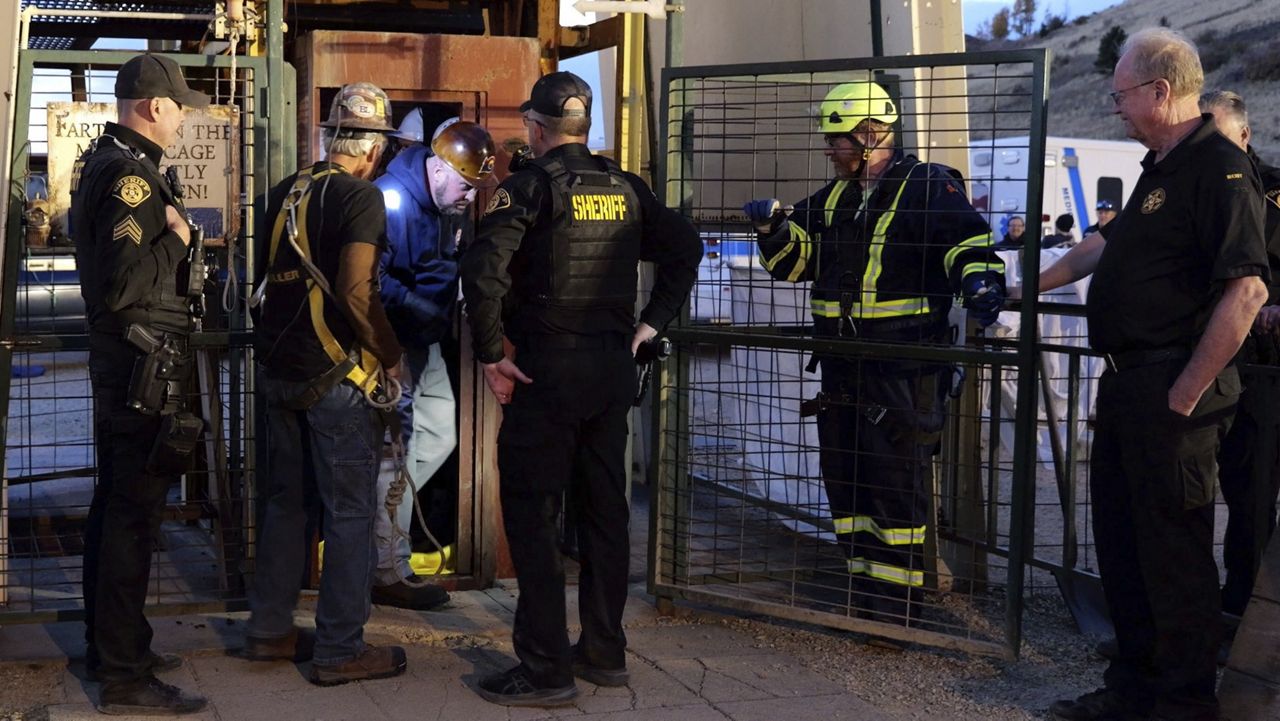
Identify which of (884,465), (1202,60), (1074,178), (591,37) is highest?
(1202,60)

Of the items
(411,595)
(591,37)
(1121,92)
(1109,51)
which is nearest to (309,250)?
(411,595)

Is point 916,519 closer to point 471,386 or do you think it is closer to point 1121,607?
point 1121,607

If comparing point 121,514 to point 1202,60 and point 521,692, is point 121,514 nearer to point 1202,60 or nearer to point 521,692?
point 521,692

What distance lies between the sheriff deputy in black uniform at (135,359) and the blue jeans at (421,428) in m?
1.33

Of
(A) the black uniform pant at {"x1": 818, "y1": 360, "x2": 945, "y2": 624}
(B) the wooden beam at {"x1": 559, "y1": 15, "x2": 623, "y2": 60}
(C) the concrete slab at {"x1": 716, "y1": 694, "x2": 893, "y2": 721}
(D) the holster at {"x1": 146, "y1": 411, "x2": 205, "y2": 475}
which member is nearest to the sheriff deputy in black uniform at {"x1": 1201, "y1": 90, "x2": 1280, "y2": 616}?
(A) the black uniform pant at {"x1": 818, "y1": 360, "x2": 945, "y2": 624}

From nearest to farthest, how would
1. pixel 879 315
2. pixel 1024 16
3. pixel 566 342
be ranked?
pixel 566 342 < pixel 879 315 < pixel 1024 16

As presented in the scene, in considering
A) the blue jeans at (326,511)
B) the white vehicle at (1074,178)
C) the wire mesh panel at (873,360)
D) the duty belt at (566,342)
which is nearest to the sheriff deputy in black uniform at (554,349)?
the duty belt at (566,342)

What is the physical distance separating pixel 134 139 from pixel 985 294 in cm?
308

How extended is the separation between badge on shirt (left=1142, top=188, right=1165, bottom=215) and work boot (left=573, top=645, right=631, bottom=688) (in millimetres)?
2400

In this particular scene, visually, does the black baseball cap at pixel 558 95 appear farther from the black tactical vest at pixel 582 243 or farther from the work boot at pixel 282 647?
the work boot at pixel 282 647

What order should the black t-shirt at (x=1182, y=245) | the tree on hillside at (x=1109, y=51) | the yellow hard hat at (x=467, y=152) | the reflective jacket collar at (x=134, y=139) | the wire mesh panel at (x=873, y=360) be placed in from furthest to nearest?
the tree on hillside at (x=1109, y=51), the yellow hard hat at (x=467, y=152), the wire mesh panel at (x=873, y=360), the reflective jacket collar at (x=134, y=139), the black t-shirt at (x=1182, y=245)

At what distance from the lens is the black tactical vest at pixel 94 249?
441 cm

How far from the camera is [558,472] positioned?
4.66 m

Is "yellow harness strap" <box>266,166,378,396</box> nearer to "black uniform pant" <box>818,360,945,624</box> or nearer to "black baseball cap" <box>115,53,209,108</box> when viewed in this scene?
"black baseball cap" <box>115,53,209,108</box>
